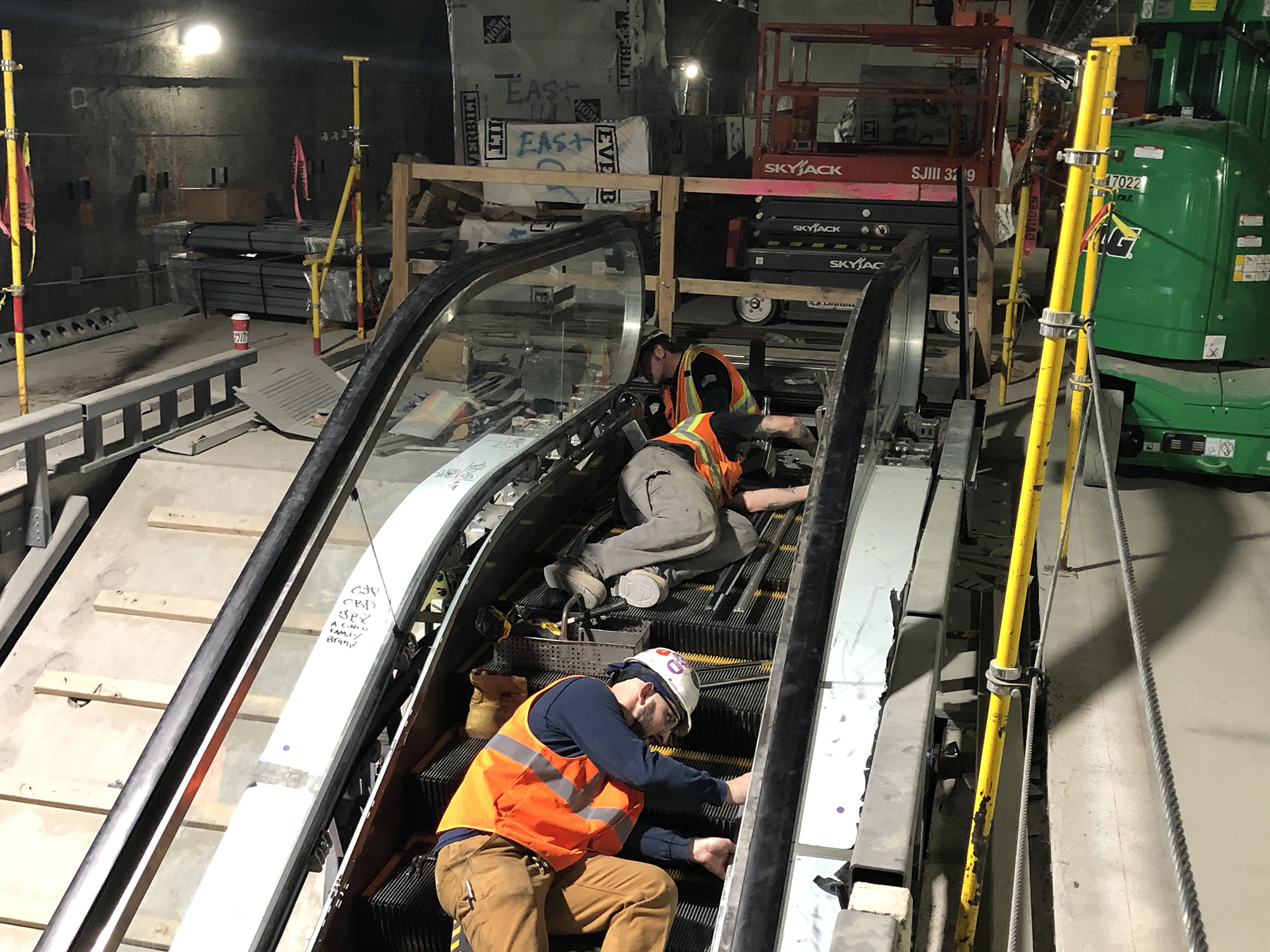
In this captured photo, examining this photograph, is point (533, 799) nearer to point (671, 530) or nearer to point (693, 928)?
point (693, 928)

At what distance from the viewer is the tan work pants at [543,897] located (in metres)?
2.97

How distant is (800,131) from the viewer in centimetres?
1027

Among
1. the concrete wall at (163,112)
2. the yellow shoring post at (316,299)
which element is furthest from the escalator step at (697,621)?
the concrete wall at (163,112)

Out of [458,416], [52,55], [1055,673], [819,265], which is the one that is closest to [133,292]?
[52,55]

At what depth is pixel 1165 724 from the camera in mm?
3516

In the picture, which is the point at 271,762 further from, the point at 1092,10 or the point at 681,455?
the point at 1092,10

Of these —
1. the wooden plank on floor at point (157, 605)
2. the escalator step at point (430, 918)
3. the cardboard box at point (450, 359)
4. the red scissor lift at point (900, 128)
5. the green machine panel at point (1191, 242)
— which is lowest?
the escalator step at point (430, 918)

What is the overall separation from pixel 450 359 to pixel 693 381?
1.77 metres

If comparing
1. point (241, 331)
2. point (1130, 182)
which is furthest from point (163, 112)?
point (1130, 182)

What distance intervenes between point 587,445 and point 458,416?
41.8 inches

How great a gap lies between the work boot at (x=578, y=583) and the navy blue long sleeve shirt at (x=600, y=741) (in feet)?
3.75

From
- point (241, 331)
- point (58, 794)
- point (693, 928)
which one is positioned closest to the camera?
point (693, 928)

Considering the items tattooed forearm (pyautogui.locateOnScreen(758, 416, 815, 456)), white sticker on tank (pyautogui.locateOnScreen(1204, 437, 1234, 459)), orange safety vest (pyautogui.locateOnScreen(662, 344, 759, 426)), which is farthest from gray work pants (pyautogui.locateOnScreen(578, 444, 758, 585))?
white sticker on tank (pyautogui.locateOnScreen(1204, 437, 1234, 459))

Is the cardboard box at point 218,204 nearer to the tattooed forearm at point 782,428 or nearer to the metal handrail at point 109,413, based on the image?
the metal handrail at point 109,413
